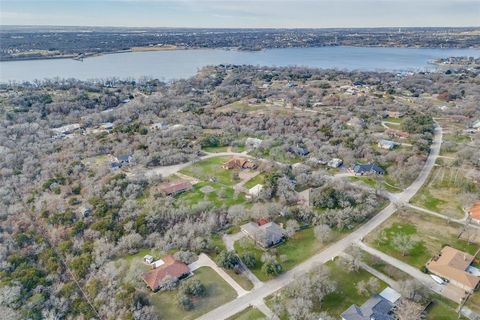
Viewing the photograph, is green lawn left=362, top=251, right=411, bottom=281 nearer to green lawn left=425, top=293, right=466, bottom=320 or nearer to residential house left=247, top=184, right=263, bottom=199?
green lawn left=425, top=293, right=466, bottom=320

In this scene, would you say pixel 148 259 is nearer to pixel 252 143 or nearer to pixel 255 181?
pixel 255 181

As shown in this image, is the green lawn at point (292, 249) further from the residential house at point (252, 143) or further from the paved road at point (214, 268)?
the residential house at point (252, 143)

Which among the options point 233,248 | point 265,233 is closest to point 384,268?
point 265,233

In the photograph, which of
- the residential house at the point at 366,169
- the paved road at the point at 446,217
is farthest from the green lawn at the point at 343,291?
the residential house at the point at 366,169

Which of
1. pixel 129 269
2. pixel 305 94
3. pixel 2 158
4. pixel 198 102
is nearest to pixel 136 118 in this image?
pixel 198 102

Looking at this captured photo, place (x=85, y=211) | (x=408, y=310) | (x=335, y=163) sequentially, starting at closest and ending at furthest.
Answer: (x=408, y=310) < (x=85, y=211) < (x=335, y=163)
